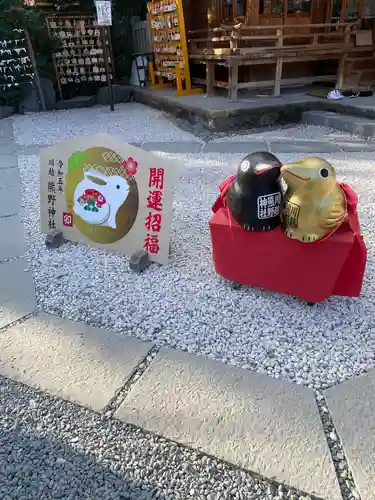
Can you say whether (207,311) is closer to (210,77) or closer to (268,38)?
(268,38)

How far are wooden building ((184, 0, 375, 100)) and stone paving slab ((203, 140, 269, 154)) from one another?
1.33 meters

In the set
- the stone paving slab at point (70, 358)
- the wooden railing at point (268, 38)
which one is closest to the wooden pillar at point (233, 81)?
the wooden railing at point (268, 38)

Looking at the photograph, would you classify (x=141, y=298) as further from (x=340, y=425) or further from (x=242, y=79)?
(x=242, y=79)

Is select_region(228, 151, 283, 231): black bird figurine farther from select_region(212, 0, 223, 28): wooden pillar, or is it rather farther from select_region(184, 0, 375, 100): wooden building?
select_region(212, 0, 223, 28): wooden pillar

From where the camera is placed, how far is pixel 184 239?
9.16ft

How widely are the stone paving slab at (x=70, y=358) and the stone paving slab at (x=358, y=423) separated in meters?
0.79

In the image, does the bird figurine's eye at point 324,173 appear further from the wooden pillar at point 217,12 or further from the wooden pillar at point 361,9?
the wooden pillar at point 361,9

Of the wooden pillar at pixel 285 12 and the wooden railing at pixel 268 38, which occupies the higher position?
the wooden pillar at pixel 285 12

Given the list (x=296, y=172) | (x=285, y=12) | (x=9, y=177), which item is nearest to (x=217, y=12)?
(x=285, y=12)

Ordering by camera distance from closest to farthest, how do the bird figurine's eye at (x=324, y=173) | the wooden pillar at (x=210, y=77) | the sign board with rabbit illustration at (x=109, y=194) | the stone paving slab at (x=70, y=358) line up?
the stone paving slab at (x=70, y=358), the bird figurine's eye at (x=324, y=173), the sign board with rabbit illustration at (x=109, y=194), the wooden pillar at (x=210, y=77)

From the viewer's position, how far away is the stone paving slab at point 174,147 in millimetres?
4902

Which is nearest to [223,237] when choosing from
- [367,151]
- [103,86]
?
[367,151]

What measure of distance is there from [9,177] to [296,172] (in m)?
3.42

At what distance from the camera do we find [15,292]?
7.46ft
